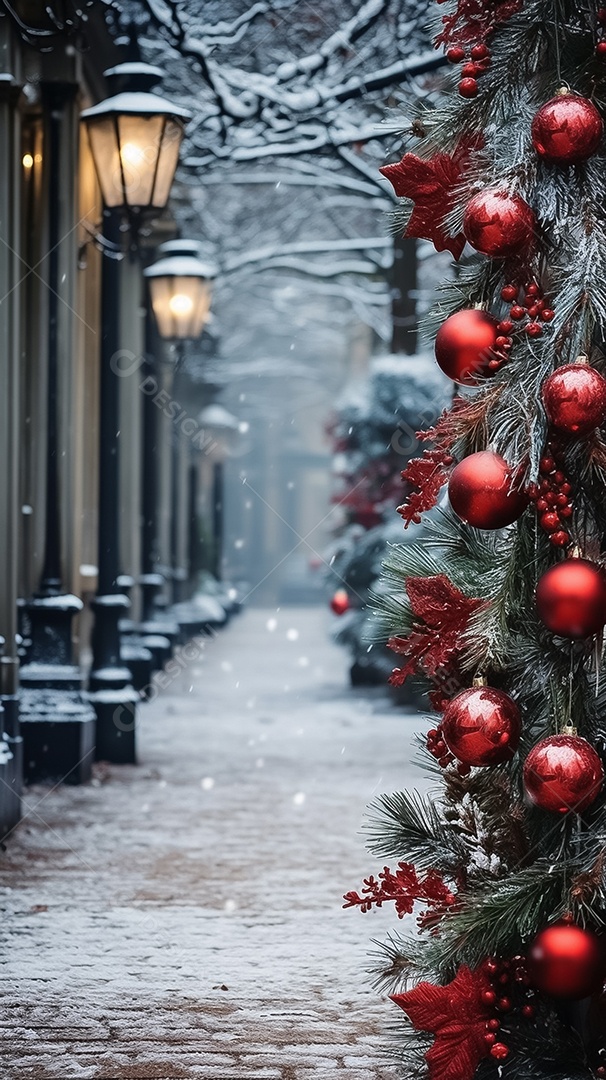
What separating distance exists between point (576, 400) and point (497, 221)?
0.54 meters


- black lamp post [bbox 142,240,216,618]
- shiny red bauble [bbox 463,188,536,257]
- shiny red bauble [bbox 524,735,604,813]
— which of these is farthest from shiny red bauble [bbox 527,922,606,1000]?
black lamp post [bbox 142,240,216,618]

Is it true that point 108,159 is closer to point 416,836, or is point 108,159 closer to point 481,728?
point 416,836

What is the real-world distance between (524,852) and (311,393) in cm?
5060

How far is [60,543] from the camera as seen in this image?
1026 centimetres

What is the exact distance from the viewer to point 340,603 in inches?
621

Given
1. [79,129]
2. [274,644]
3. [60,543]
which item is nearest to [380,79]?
[79,129]

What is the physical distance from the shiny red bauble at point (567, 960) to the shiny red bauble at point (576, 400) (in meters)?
1.19

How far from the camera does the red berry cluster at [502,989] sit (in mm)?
3646

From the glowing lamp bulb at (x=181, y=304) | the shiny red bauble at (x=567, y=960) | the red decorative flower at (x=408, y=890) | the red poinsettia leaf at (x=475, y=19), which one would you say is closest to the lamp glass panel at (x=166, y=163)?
the glowing lamp bulb at (x=181, y=304)

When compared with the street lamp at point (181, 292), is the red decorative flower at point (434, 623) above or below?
below

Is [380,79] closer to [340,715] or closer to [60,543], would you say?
[60,543]

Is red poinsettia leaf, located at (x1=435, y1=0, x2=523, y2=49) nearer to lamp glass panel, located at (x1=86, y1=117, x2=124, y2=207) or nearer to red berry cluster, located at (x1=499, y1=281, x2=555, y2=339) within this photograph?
red berry cluster, located at (x1=499, y1=281, x2=555, y2=339)

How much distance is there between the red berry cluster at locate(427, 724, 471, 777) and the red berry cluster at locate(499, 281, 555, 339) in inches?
41.6

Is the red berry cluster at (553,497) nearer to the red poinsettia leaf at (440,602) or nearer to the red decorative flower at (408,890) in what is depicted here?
the red poinsettia leaf at (440,602)
